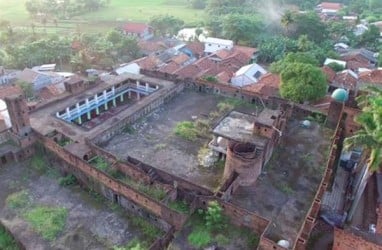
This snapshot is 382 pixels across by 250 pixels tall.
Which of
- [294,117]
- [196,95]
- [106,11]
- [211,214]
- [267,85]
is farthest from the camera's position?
[106,11]

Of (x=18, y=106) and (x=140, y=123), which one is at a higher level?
(x=18, y=106)

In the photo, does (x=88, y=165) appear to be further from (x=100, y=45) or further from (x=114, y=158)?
(x=100, y=45)

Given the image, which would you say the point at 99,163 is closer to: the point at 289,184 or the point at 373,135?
the point at 289,184

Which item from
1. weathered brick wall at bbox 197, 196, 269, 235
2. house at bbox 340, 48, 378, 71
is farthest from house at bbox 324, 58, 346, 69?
weathered brick wall at bbox 197, 196, 269, 235

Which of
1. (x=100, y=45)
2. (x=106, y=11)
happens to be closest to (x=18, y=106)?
(x=100, y=45)

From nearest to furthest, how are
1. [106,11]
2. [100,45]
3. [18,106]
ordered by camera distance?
[18,106], [100,45], [106,11]

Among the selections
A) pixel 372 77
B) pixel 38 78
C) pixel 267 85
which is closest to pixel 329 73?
pixel 372 77

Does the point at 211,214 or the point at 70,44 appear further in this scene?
the point at 70,44

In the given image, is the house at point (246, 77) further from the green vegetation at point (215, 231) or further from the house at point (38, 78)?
the green vegetation at point (215, 231)
